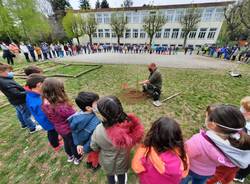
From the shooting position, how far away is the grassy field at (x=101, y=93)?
2449 mm

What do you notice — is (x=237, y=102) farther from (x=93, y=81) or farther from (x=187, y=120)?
(x=93, y=81)

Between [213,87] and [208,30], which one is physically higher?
[208,30]

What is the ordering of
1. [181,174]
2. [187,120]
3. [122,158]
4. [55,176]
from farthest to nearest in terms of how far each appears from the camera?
[187,120]
[55,176]
[122,158]
[181,174]

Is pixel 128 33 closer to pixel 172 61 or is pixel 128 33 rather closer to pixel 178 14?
pixel 178 14

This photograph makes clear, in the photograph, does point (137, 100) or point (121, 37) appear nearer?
point (137, 100)

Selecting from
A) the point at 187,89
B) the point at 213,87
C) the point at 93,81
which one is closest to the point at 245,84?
the point at 213,87

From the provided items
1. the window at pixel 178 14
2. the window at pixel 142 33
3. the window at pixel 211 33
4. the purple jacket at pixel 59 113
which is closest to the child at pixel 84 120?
the purple jacket at pixel 59 113

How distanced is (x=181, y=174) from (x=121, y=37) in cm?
4299

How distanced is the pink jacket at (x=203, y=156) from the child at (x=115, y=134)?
64 cm

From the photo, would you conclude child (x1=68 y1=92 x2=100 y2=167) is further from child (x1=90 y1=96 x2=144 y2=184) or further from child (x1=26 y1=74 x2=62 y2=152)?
child (x1=26 y1=74 x2=62 y2=152)

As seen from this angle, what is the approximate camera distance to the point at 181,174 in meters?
1.26

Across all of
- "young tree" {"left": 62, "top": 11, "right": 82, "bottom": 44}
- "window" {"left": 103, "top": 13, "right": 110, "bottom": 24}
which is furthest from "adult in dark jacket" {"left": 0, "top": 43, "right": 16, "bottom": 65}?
"window" {"left": 103, "top": 13, "right": 110, "bottom": 24}

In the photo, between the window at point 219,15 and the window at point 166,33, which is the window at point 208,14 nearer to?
the window at point 219,15

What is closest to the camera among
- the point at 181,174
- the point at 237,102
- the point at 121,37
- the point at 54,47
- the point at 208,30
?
the point at 181,174
